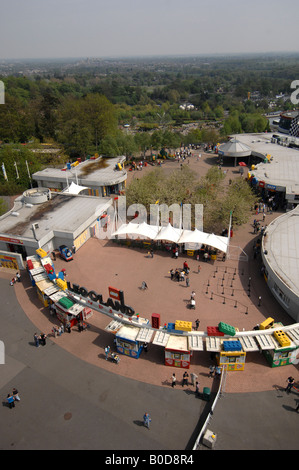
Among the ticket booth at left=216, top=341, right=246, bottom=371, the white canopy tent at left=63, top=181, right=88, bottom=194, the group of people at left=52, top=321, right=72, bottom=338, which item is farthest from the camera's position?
the white canopy tent at left=63, top=181, right=88, bottom=194

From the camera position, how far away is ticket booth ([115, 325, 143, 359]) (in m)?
18.0

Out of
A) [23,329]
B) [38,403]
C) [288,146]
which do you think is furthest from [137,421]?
[288,146]

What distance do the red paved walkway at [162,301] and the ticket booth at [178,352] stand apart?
0.41 meters

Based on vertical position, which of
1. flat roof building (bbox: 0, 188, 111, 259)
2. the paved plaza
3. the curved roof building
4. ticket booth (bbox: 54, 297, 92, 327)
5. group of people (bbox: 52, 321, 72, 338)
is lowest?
the paved plaza

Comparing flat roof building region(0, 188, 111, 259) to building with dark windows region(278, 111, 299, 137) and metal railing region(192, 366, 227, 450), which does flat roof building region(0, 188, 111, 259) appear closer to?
metal railing region(192, 366, 227, 450)

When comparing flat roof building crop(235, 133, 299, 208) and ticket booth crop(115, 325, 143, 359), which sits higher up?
flat roof building crop(235, 133, 299, 208)

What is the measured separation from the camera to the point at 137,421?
1491 centimetres

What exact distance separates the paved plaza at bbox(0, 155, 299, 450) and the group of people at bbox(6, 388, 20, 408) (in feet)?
1.11

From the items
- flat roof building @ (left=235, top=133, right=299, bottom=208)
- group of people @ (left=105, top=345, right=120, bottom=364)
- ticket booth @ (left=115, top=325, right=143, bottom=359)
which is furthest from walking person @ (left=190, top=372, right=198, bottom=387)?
flat roof building @ (left=235, top=133, right=299, bottom=208)

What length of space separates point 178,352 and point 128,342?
301cm

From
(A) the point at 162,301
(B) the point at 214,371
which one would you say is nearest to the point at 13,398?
(B) the point at 214,371

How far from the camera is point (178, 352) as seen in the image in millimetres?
17266

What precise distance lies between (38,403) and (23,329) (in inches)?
241
